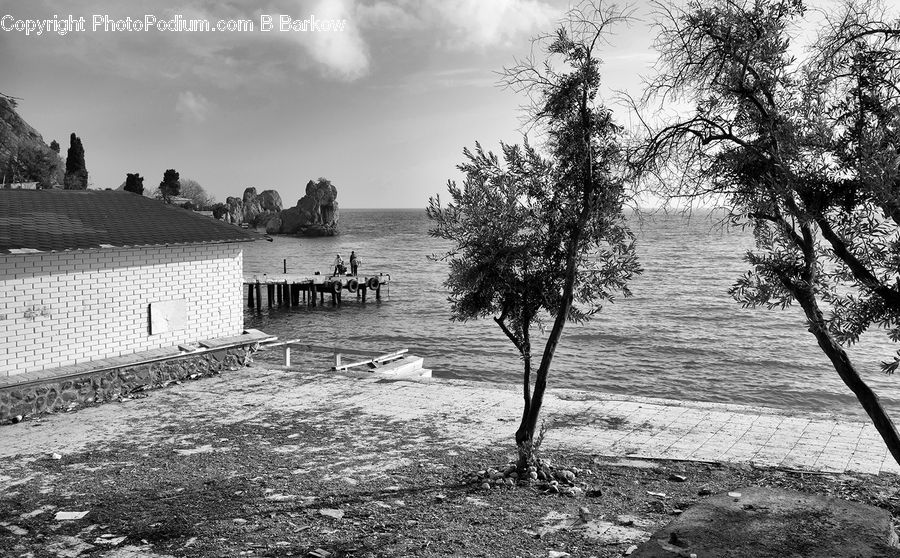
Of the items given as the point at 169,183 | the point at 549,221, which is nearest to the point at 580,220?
the point at 549,221

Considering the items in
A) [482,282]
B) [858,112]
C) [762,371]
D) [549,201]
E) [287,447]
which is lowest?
[762,371]

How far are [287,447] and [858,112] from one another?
9930 mm

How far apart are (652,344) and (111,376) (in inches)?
1048

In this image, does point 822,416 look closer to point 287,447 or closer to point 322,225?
point 287,447

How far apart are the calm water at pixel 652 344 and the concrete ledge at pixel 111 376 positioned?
11443 millimetres

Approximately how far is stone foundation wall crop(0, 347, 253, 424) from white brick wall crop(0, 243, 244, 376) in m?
0.52

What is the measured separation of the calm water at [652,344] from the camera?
27.3 metres

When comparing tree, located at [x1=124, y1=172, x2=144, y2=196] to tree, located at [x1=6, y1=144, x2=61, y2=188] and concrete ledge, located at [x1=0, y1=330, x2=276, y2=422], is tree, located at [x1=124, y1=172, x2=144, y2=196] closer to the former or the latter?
tree, located at [x1=6, y1=144, x2=61, y2=188]

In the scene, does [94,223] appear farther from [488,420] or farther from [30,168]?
[30,168]

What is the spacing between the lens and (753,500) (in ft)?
27.0

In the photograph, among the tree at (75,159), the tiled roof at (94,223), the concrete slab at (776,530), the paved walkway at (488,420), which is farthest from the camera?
the tree at (75,159)

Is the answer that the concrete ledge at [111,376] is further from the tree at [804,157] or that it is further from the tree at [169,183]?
the tree at [169,183]

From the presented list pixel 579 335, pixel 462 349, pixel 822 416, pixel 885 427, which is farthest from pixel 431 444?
pixel 579 335

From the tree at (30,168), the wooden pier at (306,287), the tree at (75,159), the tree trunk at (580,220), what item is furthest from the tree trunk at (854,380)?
the tree at (75,159)
